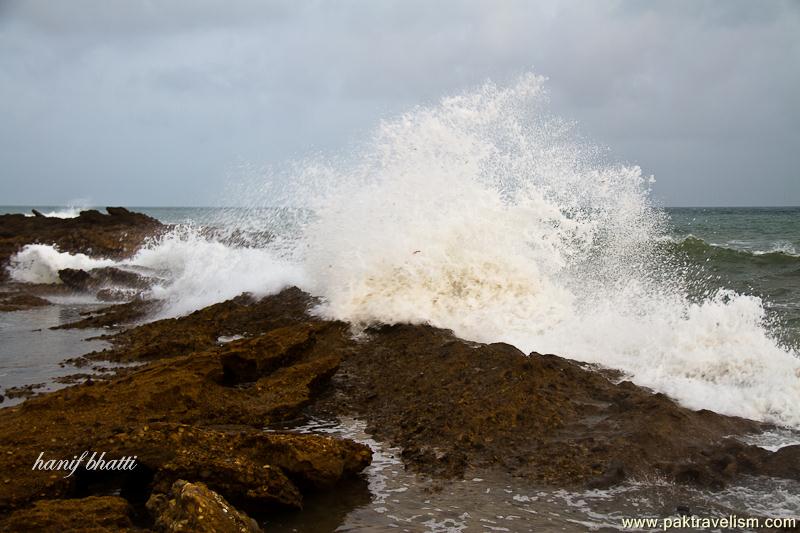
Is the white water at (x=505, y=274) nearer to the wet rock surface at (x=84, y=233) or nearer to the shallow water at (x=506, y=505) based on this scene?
the shallow water at (x=506, y=505)

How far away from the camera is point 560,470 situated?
4.60 meters

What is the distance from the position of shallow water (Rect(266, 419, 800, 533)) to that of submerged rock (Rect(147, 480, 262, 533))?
596mm

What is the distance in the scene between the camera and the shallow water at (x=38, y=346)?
7.45 m

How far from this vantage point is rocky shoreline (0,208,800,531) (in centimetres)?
391

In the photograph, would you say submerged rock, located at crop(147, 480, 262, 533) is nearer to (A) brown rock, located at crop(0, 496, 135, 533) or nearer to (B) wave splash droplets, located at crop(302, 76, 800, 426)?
(A) brown rock, located at crop(0, 496, 135, 533)

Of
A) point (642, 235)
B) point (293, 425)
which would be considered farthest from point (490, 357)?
point (642, 235)

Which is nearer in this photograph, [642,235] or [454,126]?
[454,126]

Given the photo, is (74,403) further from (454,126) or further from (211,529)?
Result: (454,126)

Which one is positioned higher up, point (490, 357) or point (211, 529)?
point (490, 357)

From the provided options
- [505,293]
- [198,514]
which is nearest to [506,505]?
[198,514]

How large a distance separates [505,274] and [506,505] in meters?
5.21

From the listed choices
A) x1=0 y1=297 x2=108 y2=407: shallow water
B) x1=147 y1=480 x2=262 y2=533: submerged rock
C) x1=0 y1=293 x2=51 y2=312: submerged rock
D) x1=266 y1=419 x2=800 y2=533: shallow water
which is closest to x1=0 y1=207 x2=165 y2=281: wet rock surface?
x1=0 y1=293 x2=51 y2=312: submerged rock

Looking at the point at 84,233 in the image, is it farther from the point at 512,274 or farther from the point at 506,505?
the point at 506,505

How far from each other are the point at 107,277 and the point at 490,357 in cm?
1335
